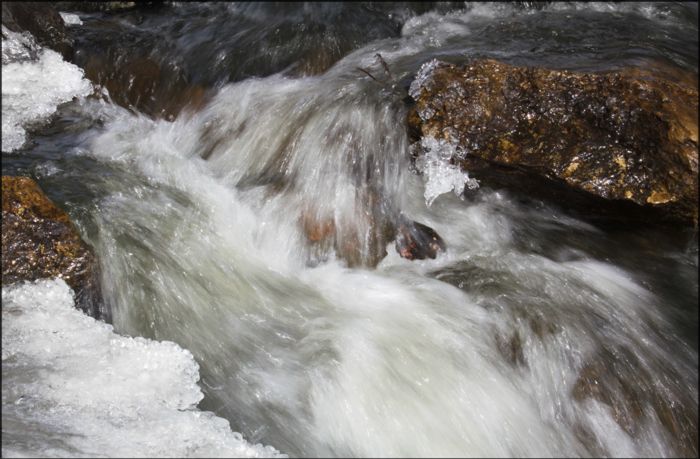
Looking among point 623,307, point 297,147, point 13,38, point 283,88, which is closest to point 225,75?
point 283,88

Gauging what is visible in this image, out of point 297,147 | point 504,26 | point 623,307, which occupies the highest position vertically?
point 504,26

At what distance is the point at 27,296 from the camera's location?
10.5ft

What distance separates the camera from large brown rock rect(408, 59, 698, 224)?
373 centimetres

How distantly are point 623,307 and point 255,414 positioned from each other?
2.25m

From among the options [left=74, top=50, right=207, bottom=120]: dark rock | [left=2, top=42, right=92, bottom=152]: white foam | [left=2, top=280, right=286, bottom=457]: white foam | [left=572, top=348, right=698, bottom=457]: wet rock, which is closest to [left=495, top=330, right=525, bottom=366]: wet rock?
[left=572, top=348, right=698, bottom=457]: wet rock

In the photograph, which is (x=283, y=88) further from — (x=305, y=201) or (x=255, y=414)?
(x=255, y=414)

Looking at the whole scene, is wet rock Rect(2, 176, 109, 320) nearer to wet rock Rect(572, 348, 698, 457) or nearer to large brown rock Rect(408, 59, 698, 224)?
large brown rock Rect(408, 59, 698, 224)

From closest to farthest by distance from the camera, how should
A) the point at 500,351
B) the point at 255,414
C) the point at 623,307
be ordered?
the point at 255,414 → the point at 500,351 → the point at 623,307

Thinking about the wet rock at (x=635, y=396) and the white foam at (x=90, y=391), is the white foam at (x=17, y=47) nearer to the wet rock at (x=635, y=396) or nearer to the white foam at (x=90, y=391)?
the white foam at (x=90, y=391)

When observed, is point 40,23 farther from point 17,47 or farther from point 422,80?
point 422,80

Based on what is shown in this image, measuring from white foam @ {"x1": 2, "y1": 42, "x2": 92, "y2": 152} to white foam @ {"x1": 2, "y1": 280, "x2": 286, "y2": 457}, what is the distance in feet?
5.76

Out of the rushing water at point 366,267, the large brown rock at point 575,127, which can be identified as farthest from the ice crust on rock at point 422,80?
the rushing water at point 366,267

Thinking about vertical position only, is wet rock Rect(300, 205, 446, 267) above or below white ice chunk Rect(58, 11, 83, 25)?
below

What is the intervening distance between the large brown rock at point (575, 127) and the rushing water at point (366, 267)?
332mm
